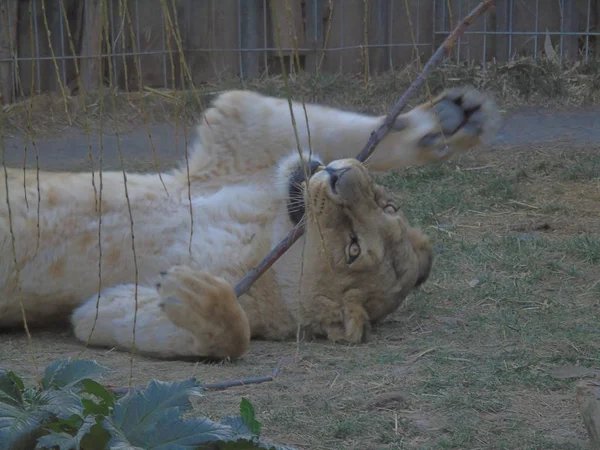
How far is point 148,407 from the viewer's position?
87.6 inches

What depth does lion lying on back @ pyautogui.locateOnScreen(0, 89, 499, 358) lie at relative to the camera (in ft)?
12.1

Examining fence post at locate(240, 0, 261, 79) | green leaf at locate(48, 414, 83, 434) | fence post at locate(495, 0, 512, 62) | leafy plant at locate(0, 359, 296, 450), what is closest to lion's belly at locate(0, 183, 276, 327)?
leafy plant at locate(0, 359, 296, 450)

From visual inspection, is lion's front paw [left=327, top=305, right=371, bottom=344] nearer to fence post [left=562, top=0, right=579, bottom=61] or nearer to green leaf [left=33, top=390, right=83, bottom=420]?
green leaf [left=33, top=390, right=83, bottom=420]

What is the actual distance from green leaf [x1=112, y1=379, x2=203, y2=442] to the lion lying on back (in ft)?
3.88

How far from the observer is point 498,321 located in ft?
13.5

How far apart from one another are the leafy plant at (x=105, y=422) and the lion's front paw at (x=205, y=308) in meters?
1.13

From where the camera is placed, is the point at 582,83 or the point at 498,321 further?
the point at 582,83

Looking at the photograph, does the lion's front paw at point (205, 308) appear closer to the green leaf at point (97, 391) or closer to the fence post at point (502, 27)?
the green leaf at point (97, 391)

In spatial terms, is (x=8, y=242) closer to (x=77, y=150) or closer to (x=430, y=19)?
(x=77, y=150)

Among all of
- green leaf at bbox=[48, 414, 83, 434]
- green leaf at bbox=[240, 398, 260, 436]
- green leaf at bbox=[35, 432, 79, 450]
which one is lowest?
green leaf at bbox=[240, 398, 260, 436]

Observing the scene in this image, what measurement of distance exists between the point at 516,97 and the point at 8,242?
246 inches

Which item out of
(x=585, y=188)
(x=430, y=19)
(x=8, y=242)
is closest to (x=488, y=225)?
(x=585, y=188)

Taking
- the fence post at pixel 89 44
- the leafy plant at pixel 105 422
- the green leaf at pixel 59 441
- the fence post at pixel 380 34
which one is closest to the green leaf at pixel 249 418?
the leafy plant at pixel 105 422

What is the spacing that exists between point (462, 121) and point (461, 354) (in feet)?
3.59
